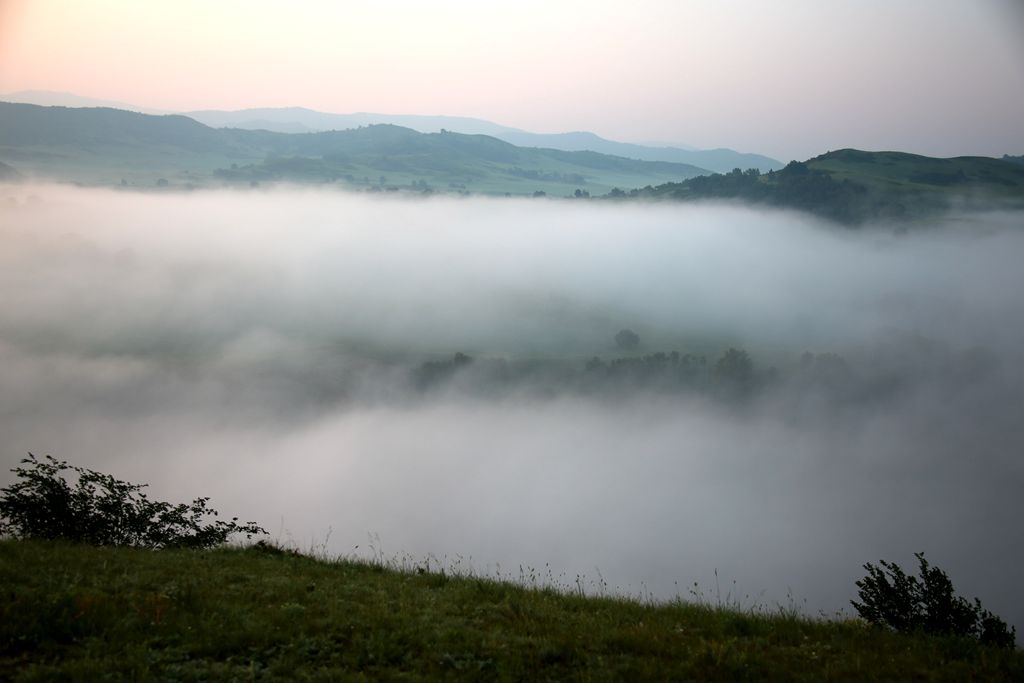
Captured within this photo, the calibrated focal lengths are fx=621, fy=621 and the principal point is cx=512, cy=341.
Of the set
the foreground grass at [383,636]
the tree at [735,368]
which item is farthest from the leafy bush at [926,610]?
the tree at [735,368]

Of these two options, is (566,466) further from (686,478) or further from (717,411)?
(717,411)

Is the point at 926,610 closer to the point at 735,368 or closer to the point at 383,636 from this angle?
the point at 383,636

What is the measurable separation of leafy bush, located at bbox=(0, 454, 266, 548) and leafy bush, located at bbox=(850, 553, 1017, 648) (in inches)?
693

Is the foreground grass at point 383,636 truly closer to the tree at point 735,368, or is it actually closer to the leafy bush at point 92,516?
the leafy bush at point 92,516

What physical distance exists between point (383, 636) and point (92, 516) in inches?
494

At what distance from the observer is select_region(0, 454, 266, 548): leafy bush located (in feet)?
57.0

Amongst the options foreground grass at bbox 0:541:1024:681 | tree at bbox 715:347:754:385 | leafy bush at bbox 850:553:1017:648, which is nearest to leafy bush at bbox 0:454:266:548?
foreground grass at bbox 0:541:1024:681

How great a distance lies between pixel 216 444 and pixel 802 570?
144 metres

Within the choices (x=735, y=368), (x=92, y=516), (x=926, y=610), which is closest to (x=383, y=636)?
(x=92, y=516)

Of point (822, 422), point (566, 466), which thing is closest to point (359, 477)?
point (566, 466)

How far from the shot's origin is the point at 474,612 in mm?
12203

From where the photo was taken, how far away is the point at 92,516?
18141 mm

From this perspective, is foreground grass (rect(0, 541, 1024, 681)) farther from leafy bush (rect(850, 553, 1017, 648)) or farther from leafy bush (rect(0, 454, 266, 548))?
leafy bush (rect(0, 454, 266, 548))

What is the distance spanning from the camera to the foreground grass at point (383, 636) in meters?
9.50
